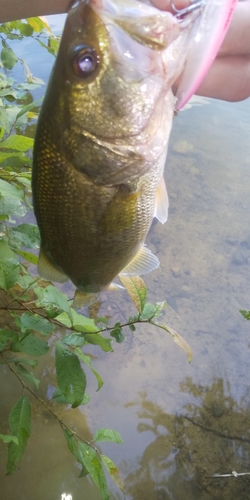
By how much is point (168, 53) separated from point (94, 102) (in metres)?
0.19

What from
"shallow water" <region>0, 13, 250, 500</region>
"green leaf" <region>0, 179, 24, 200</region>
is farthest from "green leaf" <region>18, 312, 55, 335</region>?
"shallow water" <region>0, 13, 250, 500</region>

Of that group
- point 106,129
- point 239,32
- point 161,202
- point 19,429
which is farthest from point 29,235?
point 239,32

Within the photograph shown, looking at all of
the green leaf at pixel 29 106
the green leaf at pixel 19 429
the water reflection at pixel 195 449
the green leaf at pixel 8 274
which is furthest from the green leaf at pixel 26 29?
the water reflection at pixel 195 449

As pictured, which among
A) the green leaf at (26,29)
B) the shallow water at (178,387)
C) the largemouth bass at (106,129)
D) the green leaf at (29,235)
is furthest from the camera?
the shallow water at (178,387)

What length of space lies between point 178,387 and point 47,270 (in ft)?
7.06

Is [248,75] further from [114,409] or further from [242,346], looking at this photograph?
[242,346]

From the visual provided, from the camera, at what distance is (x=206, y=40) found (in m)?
0.81

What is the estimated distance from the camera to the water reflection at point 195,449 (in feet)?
8.42

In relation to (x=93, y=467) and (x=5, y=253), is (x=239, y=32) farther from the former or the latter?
(x=93, y=467)

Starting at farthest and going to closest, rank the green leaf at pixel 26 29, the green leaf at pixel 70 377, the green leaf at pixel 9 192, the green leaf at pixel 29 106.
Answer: the green leaf at pixel 26 29
the green leaf at pixel 29 106
the green leaf at pixel 9 192
the green leaf at pixel 70 377

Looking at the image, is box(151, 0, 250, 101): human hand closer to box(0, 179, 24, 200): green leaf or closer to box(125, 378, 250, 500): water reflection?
box(0, 179, 24, 200): green leaf

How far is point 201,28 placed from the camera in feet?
2.72

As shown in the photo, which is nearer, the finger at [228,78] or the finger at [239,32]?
the finger at [239,32]

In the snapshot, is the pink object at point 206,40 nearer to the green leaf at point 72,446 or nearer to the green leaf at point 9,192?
the green leaf at point 9,192
